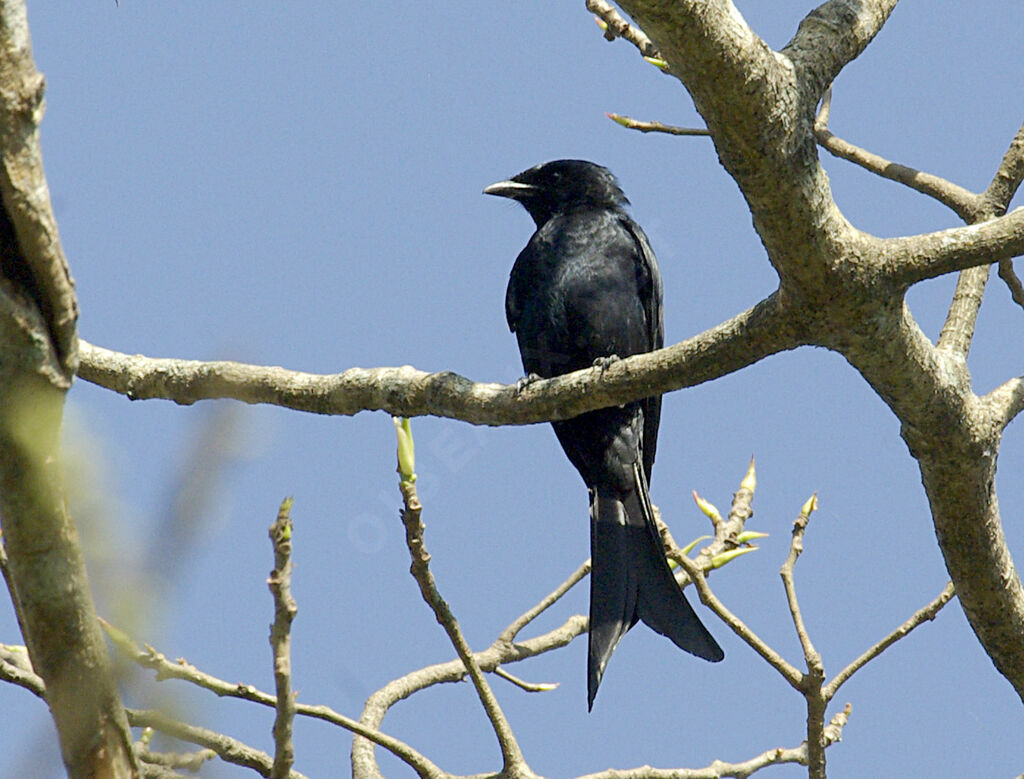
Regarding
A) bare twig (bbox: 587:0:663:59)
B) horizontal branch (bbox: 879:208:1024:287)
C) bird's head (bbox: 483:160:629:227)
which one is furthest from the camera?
bird's head (bbox: 483:160:629:227)

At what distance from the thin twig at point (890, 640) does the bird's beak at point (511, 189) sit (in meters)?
2.78

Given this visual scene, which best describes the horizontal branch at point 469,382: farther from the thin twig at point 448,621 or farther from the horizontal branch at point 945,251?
the thin twig at point 448,621

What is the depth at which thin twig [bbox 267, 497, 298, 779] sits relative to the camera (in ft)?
3.76

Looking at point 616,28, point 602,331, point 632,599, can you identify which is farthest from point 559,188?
point 632,599

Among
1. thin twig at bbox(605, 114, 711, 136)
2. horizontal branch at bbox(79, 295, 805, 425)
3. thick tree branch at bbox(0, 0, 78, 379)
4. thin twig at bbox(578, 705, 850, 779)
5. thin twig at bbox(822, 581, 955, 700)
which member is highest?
thin twig at bbox(605, 114, 711, 136)

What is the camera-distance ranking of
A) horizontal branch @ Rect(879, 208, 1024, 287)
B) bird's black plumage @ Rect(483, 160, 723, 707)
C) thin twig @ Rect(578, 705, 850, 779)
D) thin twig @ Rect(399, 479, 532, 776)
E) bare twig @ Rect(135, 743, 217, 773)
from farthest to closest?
1. bird's black plumage @ Rect(483, 160, 723, 707)
2. thin twig @ Rect(578, 705, 850, 779)
3. horizontal branch @ Rect(879, 208, 1024, 287)
4. thin twig @ Rect(399, 479, 532, 776)
5. bare twig @ Rect(135, 743, 217, 773)

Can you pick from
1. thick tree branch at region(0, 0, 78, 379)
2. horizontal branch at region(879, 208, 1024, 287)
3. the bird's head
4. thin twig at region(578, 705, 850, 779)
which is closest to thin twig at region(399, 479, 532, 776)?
thin twig at region(578, 705, 850, 779)

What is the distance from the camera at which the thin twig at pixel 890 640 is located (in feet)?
9.37

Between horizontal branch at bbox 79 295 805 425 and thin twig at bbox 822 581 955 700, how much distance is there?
0.87 metres

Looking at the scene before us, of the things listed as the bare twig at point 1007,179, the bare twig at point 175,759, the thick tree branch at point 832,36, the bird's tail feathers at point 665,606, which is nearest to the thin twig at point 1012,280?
the bare twig at point 1007,179

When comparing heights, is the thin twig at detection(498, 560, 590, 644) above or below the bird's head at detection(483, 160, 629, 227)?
below

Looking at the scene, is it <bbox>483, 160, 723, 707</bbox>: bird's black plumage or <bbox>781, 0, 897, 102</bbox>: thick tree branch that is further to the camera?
<bbox>483, 160, 723, 707</bbox>: bird's black plumage

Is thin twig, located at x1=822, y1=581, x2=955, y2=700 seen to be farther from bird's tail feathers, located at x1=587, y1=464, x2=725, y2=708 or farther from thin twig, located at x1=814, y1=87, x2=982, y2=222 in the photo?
thin twig, located at x1=814, y1=87, x2=982, y2=222

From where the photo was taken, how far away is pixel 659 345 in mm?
4648
